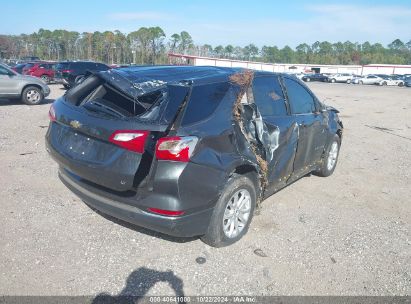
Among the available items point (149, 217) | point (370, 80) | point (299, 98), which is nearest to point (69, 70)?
point (299, 98)

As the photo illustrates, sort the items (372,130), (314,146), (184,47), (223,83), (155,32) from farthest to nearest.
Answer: (184,47) → (155,32) → (372,130) → (314,146) → (223,83)

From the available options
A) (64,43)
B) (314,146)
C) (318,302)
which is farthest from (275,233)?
(64,43)

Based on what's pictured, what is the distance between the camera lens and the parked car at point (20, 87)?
12.5m

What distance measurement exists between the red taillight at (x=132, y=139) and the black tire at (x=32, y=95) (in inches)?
464

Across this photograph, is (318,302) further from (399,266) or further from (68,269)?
(68,269)

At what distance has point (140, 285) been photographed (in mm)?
3094

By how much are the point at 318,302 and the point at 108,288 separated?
1.74 metres

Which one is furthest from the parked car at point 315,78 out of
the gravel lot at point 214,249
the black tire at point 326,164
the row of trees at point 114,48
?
the gravel lot at point 214,249

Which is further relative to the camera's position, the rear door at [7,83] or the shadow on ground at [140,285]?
the rear door at [7,83]

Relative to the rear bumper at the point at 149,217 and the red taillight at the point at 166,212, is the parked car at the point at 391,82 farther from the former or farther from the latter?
the red taillight at the point at 166,212

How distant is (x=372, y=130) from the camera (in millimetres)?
11273

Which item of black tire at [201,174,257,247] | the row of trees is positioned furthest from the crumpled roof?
the row of trees

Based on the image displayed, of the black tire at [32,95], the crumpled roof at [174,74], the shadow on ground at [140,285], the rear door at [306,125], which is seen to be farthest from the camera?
the black tire at [32,95]

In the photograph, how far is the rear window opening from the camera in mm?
3230
